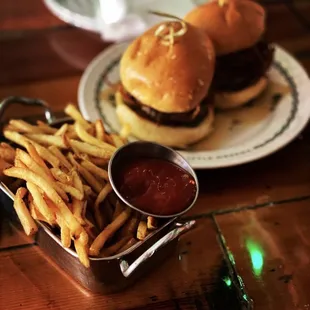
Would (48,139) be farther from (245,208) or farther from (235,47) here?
(235,47)

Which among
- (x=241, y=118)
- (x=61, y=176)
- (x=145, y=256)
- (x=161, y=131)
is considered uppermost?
(x=61, y=176)

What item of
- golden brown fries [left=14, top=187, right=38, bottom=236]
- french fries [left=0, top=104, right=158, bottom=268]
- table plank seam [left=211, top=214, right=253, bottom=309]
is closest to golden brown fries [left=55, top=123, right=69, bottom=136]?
french fries [left=0, top=104, right=158, bottom=268]

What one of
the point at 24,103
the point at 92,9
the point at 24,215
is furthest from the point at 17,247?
the point at 92,9

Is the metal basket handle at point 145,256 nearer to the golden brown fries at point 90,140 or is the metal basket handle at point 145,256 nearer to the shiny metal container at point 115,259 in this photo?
the shiny metal container at point 115,259

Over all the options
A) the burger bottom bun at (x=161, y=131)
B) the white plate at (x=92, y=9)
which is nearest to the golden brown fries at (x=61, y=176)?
the burger bottom bun at (x=161, y=131)

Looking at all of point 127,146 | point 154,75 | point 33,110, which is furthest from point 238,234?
→ point 33,110

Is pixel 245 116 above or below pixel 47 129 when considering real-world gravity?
below

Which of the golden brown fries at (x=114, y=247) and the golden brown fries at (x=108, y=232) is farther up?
the golden brown fries at (x=108, y=232)
